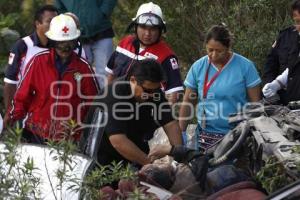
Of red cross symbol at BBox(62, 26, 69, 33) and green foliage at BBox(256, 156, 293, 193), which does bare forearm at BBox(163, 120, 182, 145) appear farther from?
red cross symbol at BBox(62, 26, 69, 33)

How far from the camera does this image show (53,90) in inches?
279

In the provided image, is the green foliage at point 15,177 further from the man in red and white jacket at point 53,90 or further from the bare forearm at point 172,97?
the bare forearm at point 172,97

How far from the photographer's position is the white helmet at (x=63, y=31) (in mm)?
7301

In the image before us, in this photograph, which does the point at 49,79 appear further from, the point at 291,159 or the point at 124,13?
A: the point at 124,13

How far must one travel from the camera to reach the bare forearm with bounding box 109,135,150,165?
5.93 meters

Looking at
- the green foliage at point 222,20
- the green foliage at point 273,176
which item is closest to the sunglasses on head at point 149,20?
the green foliage at point 222,20

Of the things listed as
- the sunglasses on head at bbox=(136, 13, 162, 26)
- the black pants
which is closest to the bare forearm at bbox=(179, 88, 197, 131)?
the sunglasses on head at bbox=(136, 13, 162, 26)

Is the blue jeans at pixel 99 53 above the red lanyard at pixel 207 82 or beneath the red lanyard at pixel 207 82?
above

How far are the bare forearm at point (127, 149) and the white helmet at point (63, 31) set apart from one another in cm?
158

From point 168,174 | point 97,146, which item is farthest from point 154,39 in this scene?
point 168,174

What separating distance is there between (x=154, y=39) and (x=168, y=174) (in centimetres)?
228

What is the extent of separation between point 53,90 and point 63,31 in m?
0.57

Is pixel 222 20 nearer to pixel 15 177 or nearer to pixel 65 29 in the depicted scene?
pixel 65 29

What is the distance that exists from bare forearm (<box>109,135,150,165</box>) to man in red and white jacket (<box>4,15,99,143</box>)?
116 cm
